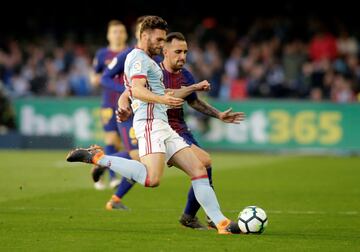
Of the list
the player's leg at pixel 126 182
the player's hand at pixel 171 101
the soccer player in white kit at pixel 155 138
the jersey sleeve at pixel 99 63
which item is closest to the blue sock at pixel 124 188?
the player's leg at pixel 126 182

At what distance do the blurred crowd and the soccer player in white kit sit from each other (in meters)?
14.5

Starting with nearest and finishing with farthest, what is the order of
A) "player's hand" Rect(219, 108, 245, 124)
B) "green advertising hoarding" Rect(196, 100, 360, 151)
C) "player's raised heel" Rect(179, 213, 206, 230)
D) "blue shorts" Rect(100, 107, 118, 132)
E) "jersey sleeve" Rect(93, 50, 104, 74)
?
"player's hand" Rect(219, 108, 245, 124) < "player's raised heel" Rect(179, 213, 206, 230) < "blue shorts" Rect(100, 107, 118, 132) < "jersey sleeve" Rect(93, 50, 104, 74) < "green advertising hoarding" Rect(196, 100, 360, 151)

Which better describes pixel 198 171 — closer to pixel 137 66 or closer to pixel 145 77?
pixel 145 77

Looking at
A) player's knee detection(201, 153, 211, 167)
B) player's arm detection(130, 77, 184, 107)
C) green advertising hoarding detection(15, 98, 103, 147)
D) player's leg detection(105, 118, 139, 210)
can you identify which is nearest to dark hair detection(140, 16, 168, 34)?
player's arm detection(130, 77, 184, 107)

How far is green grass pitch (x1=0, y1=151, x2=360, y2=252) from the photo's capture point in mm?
8898

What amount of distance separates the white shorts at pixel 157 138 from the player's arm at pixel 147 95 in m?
0.35

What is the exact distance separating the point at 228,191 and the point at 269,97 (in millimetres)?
10104

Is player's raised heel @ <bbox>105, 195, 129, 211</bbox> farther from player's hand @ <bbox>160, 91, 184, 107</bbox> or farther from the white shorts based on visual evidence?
player's hand @ <bbox>160, 91, 184, 107</bbox>

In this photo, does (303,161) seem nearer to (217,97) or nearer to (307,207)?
(217,97)

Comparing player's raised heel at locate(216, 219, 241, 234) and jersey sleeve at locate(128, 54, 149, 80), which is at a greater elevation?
jersey sleeve at locate(128, 54, 149, 80)

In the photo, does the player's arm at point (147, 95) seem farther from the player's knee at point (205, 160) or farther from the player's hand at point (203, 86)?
the player's knee at point (205, 160)

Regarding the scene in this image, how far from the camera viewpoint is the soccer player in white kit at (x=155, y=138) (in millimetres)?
9445

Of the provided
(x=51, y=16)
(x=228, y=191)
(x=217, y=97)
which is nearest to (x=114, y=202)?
(x=228, y=191)

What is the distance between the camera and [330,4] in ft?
92.7
